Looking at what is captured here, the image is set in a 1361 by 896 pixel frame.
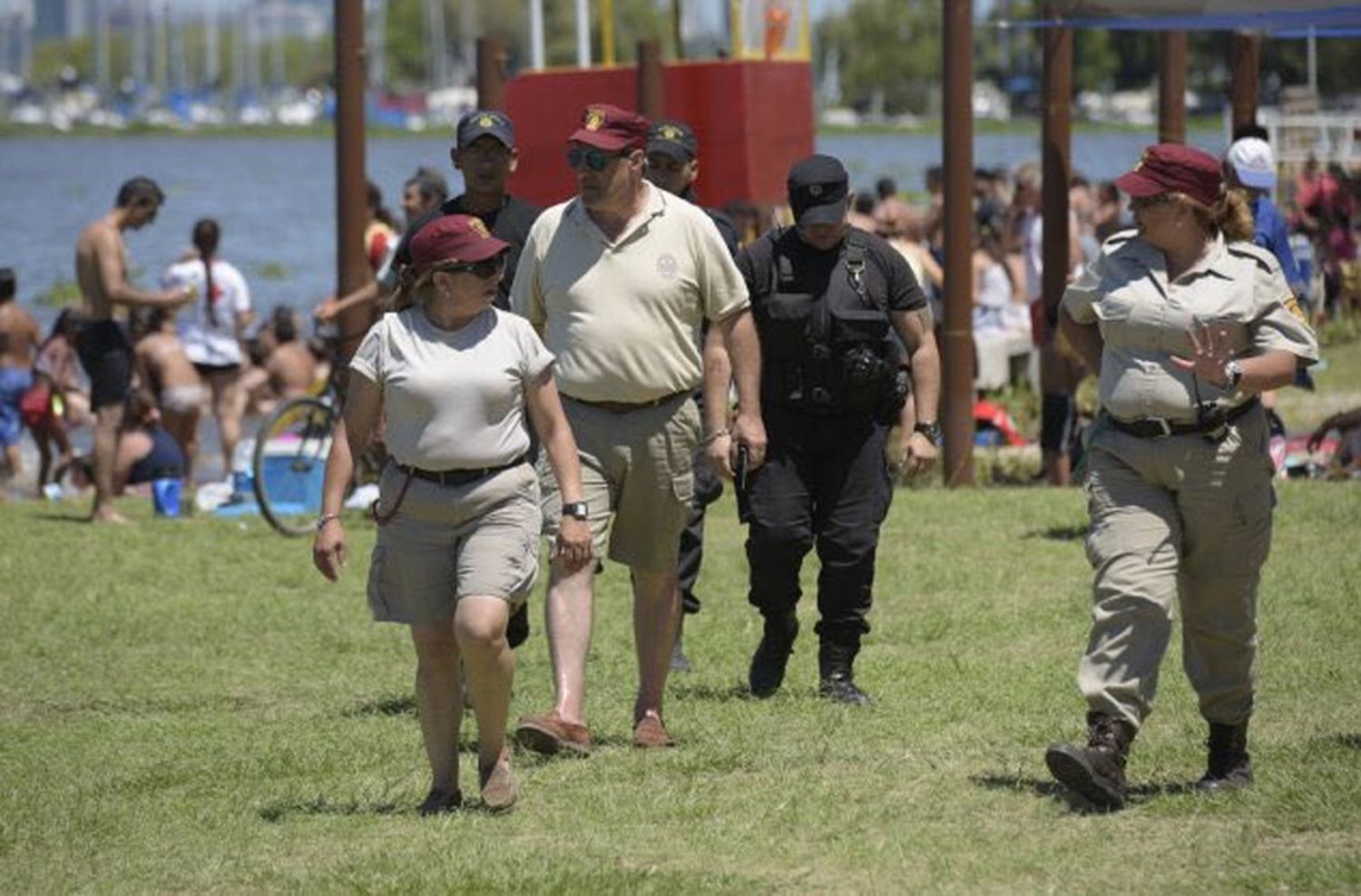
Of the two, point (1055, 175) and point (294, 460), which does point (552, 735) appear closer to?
point (294, 460)

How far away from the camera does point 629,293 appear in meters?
9.17

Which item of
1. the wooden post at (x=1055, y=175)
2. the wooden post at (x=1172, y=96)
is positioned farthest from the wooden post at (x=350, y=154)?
the wooden post at (x=1172, y=96)

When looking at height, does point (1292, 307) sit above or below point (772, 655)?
above

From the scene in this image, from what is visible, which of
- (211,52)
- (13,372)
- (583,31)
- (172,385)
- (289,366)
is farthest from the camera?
(211,52)

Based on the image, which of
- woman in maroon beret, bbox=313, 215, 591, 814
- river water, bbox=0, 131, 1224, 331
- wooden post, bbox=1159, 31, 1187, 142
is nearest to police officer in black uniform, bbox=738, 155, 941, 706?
woman in maroon beret, bbox=313, 215, 591, 814

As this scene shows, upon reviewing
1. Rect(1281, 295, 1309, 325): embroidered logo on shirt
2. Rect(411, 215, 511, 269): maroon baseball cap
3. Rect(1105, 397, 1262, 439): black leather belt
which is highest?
Rect(411, 215, 511, 269): maroon baseball cap

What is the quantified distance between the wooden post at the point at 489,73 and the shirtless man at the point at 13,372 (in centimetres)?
473

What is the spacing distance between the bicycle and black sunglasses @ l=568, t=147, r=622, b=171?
22.0 feet

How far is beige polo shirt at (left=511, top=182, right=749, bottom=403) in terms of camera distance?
918cm

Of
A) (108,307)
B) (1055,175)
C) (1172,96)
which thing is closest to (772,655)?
(108,307)

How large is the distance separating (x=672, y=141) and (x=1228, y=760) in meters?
3.20

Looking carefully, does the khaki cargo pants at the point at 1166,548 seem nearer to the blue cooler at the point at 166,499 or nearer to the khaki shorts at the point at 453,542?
the khaki shorts at the point at 453,542

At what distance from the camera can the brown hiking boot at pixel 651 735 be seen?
9.32 m

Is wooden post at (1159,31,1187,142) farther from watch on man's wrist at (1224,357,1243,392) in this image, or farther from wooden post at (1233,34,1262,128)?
watch on man's wrist at (1224,357,1243,392)
